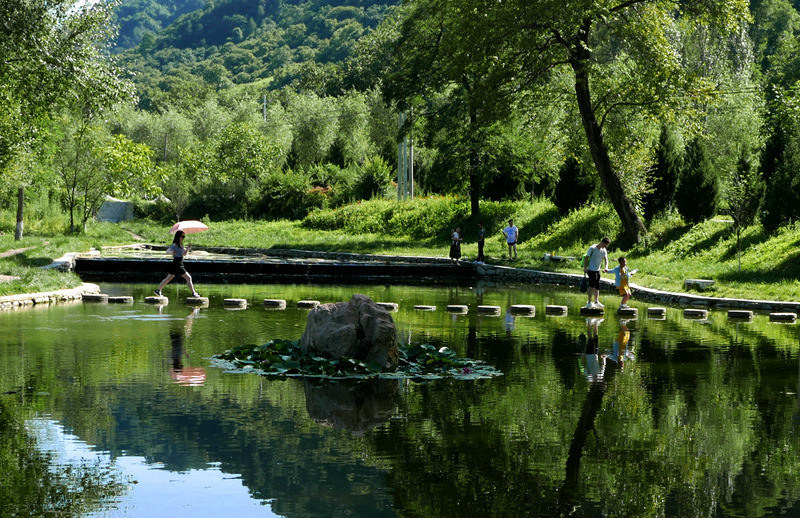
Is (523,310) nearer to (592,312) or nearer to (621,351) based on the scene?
(592,312)

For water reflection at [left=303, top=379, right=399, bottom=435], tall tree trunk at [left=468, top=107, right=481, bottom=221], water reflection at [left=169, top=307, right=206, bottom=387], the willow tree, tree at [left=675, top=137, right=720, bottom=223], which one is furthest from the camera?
tall tree trunk at [left=468, top=107, right=481, bottom=221]

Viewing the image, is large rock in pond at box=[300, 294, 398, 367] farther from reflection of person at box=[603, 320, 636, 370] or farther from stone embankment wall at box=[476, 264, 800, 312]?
stone embankment wall at box=[476, 264, 800, 312]

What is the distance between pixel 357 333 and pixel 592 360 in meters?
3.55

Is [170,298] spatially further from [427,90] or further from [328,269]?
[427,90]

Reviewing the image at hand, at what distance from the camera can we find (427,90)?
138ft

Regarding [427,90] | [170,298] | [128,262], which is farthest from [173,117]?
[170,298]

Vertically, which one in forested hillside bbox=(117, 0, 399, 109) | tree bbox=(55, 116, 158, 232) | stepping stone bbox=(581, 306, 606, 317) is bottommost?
stepping stone bbox=(581, 306, 606, 317)

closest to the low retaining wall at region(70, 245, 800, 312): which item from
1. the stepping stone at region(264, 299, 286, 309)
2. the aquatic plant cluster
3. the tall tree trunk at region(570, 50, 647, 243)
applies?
the tall tree trunk at region(570, 50, 647, 243)

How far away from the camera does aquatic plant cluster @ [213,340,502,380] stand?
1129 centimetres

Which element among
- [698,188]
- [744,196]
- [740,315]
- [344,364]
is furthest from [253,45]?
[344,364]

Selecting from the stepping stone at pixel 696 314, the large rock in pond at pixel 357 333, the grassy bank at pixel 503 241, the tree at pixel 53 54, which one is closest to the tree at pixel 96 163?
the grassy bank at pixel 503 241

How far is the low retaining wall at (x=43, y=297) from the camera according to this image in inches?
717

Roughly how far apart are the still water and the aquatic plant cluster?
381 mm

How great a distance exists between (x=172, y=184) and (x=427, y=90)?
25.5 meters
